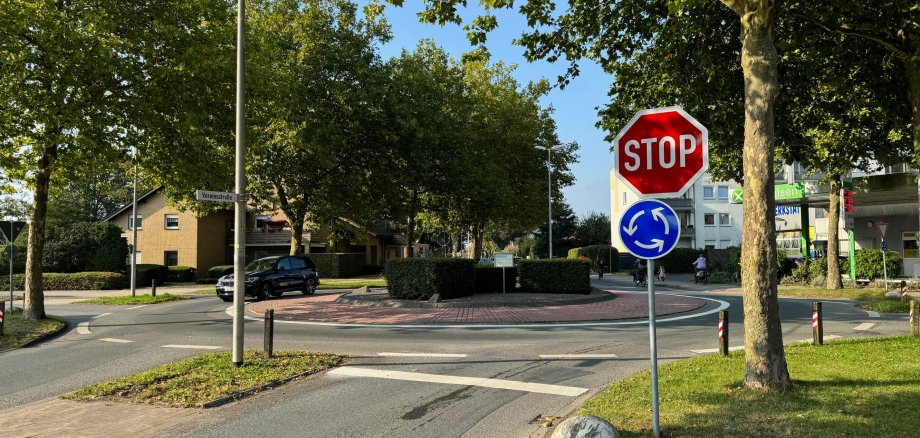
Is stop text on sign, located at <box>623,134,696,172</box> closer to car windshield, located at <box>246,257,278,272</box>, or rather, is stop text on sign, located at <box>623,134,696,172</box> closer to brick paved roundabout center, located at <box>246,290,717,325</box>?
brick paved roundabout center, located at <box>246,290,717,325</box>

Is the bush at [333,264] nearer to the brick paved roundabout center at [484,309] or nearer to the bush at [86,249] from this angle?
the bush at [86,249]

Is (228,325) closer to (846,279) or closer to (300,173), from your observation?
(300,173)

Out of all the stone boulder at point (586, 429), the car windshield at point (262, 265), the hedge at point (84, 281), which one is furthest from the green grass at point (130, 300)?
the stone boulder at point (586, 429)

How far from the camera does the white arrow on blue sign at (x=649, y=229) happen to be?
4488 millimetres

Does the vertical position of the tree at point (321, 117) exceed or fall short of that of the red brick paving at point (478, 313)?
it exceeds it

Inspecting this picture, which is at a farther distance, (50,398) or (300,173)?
(300,173)

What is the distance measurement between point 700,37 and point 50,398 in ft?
36.0

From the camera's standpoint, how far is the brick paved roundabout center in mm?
14562

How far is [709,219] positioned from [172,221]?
171ft

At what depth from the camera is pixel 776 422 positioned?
4.71 metres

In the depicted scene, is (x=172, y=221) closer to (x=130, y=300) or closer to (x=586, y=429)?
(x=130, y=300)

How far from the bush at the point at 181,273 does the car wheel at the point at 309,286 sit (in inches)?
Answer: 800

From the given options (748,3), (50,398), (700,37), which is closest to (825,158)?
(700,37)

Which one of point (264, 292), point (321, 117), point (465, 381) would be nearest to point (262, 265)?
point (264, 292)
